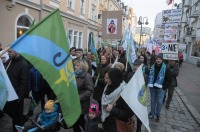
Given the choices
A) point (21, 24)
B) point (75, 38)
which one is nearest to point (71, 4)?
point (75, 38)

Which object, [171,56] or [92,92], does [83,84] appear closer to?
[92,92]

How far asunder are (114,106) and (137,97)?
1.11ft

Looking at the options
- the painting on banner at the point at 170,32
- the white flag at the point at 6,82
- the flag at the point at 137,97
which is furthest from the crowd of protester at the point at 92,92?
the painting on banner at the point at 170,32

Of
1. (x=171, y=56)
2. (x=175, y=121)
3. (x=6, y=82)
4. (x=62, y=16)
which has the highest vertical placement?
(x=62, y=16)

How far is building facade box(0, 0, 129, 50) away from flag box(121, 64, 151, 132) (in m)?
2.90

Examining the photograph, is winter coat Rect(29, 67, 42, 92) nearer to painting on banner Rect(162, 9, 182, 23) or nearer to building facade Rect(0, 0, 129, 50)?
building facade Rect(0, 0, 129, 50)

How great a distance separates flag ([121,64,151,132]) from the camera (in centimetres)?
280

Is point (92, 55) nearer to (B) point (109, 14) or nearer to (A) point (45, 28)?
(B) point (109, 14)

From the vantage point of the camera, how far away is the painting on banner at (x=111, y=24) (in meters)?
10.3

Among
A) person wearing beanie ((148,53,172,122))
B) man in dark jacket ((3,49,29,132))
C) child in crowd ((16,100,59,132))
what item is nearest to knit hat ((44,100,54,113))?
child in crowd ((16,100,59,132))

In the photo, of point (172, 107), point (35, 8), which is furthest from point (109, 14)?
point (172, 107)

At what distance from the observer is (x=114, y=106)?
116 inches

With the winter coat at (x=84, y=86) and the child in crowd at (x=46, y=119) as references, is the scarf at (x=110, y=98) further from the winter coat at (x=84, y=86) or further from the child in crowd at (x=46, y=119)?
the child in crowd at (x=46, y=119)

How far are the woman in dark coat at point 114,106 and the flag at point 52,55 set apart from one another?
57cm
